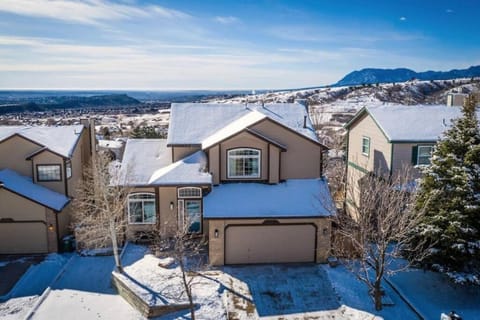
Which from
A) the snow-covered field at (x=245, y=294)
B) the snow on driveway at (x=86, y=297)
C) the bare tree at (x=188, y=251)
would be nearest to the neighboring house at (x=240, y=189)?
the bare tree at (x=188, y=251)

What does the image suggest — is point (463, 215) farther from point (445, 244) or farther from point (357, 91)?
point (357, 91)

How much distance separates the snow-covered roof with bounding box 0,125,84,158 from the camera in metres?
22.2

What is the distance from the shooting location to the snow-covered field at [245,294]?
1452 cm

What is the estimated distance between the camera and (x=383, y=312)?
47.1ft

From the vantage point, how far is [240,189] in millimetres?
19484

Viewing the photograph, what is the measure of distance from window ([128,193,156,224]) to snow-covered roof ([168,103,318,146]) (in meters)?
3.22

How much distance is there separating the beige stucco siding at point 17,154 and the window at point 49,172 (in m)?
0.63

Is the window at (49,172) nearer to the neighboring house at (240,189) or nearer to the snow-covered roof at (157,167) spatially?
the snow-covered roof at (157,167)

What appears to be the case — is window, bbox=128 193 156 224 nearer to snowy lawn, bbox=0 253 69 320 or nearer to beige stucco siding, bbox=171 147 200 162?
beige stucco siding, bbox=171 147 200 162

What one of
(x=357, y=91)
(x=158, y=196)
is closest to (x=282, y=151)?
(x=158, y=196)

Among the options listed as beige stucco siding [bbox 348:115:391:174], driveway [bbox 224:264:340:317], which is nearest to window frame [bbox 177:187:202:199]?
driveway [bbox 224:264:340:317]

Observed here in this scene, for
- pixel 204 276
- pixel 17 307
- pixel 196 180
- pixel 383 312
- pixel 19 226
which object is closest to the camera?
pixel 383 312

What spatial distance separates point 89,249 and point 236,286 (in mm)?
8884

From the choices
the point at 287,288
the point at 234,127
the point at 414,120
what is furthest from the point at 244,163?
the point at 414,120
